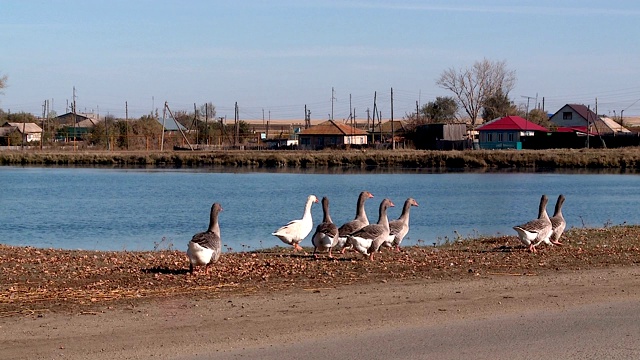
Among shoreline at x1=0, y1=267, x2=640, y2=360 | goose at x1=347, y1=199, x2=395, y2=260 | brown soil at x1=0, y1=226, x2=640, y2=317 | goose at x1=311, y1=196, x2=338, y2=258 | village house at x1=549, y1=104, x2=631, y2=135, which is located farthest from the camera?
village house at x1=549, y1=104, x2=631, y2=135

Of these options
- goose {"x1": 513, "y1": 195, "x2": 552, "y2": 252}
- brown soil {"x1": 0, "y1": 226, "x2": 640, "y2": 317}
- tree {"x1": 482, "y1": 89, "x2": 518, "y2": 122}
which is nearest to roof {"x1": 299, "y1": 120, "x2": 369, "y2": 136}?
tree {"x1": 482, "y1": 89, "x2": 518, "y2": 122}

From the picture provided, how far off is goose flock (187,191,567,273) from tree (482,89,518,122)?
115779 millimetres

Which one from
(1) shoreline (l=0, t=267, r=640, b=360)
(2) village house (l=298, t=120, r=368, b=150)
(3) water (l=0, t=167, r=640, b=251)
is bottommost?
(3) water (l=0, t=167, r=640, b=251)

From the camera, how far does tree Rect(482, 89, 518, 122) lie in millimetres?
131750

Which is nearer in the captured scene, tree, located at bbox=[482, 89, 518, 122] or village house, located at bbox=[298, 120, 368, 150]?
village house, located at bbox=[298, 120, 368, 150]

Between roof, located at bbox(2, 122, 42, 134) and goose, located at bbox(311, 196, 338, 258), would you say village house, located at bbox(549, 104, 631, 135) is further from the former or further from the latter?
goose, located at bbox(311, 196, 338, 258)

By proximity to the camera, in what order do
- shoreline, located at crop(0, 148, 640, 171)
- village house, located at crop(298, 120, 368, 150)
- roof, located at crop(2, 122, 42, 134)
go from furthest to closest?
roof, located at crop(2, 122, 42, 134), village house, located at crop(298, 120, 368, 150), shoreline, located at crop(0, 148, 640, 171)

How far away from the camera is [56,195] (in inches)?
1795

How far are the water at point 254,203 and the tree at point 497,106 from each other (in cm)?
6748

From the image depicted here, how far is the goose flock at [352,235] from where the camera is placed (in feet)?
42.4

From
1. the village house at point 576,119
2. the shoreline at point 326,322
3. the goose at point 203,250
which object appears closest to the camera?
the shoreline at point 326,322

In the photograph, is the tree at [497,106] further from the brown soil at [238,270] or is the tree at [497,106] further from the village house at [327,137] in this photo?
the brown soil at [238,270]

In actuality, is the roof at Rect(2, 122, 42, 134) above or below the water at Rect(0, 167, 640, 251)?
above

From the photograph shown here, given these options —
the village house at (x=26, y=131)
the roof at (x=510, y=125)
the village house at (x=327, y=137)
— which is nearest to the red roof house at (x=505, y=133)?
the roof at (x=510, y=125)
